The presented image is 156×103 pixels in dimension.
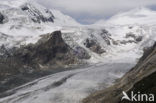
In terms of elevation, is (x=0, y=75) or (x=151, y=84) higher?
(x=151, y=84)

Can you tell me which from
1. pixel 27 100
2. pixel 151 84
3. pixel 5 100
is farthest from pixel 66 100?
pixel 151 84

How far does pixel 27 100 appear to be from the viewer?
111 m

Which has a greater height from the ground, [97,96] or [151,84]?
[151,84]

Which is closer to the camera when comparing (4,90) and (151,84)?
(151,84)

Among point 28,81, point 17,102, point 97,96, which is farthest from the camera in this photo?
point 28,81

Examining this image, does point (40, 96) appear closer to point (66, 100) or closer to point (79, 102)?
point (66, 100)

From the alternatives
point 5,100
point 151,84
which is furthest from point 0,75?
point 151,84

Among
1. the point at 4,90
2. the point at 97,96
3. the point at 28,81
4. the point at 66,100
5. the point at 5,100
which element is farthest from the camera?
the point at 28,81

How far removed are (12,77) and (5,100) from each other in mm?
75629

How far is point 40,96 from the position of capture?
11612cm

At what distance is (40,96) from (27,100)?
608cm

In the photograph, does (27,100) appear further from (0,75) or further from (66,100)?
(0,75)

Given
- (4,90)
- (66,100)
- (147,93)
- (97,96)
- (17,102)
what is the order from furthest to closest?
(4,90), (17,102), (66,100), (97,96), (147,93)

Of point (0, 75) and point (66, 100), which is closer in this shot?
point (66, 100)
